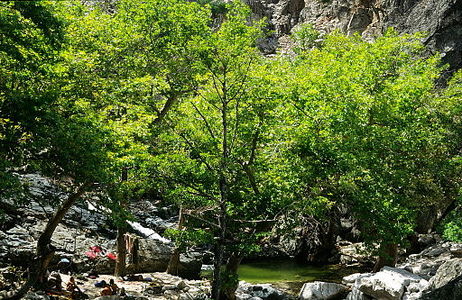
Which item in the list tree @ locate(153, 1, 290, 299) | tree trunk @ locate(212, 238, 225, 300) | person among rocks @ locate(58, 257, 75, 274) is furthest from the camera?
person among rocks @ locate(58, 257, 75, 274)

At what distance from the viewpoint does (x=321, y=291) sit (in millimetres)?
14703

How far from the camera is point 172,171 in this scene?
1133 cm

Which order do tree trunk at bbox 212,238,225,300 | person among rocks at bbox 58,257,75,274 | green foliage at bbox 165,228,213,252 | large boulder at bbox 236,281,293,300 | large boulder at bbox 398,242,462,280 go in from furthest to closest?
large boulder at bbox 398,242,462,280, large boulder at bbox 236,281,293,300, person among rocks at bbox 58,257,75,274, green foliage at bbox 165,228,213,252, tree trunk at bbox 212,238,225,300

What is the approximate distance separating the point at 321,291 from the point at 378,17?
3984 cm

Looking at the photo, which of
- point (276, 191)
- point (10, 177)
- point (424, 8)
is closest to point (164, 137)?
point (276, 191)

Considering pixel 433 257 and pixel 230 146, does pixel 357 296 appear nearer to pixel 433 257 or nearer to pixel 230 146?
pixel 230 146

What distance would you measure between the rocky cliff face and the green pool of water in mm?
17888

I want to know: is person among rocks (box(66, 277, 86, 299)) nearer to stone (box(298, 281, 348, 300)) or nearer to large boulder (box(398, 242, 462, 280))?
stone (box(298, 281, 348, 300))

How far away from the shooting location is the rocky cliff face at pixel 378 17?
33.3 m

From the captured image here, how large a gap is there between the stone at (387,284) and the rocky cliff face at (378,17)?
69.6 feet

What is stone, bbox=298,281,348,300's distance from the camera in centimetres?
1461

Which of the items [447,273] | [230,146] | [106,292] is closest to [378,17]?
[230,146]

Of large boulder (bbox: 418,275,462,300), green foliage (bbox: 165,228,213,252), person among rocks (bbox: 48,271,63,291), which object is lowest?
person among rocks (bbox: 48,271,63,291)

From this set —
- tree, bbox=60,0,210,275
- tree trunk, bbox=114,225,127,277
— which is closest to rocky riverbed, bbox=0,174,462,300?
tree trunk, bbox=114,225,127,277
